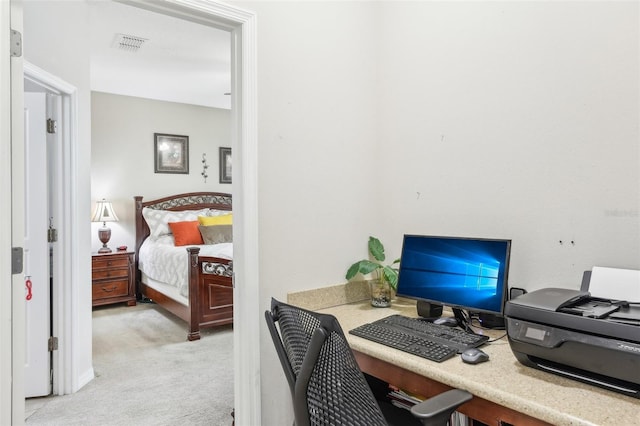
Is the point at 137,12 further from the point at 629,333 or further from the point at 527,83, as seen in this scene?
the point at 629,333

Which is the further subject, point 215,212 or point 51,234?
point 215,212

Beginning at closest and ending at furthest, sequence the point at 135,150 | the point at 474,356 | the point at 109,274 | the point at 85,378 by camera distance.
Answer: the point at 474,356, the point at 85,378, the point at 109,274, the point at 135,150

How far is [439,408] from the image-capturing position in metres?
1.02

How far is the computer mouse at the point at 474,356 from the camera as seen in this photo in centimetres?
128

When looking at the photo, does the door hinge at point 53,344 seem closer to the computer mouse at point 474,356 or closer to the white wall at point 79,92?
the white wall at point 79,92

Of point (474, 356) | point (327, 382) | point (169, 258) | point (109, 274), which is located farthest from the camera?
point (109, 274)

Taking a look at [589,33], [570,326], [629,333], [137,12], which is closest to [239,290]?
[570,326]

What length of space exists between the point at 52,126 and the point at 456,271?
8.93ft

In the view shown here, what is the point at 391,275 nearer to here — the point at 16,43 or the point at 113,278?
the point at 16,43

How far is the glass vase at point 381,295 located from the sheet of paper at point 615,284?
0.89 meters

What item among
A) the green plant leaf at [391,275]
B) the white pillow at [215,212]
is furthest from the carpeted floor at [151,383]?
the white pillow at [215,212]

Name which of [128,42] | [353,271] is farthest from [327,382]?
[128,42]

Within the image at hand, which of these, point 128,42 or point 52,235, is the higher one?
point 128,42

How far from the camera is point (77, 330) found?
279 cm
